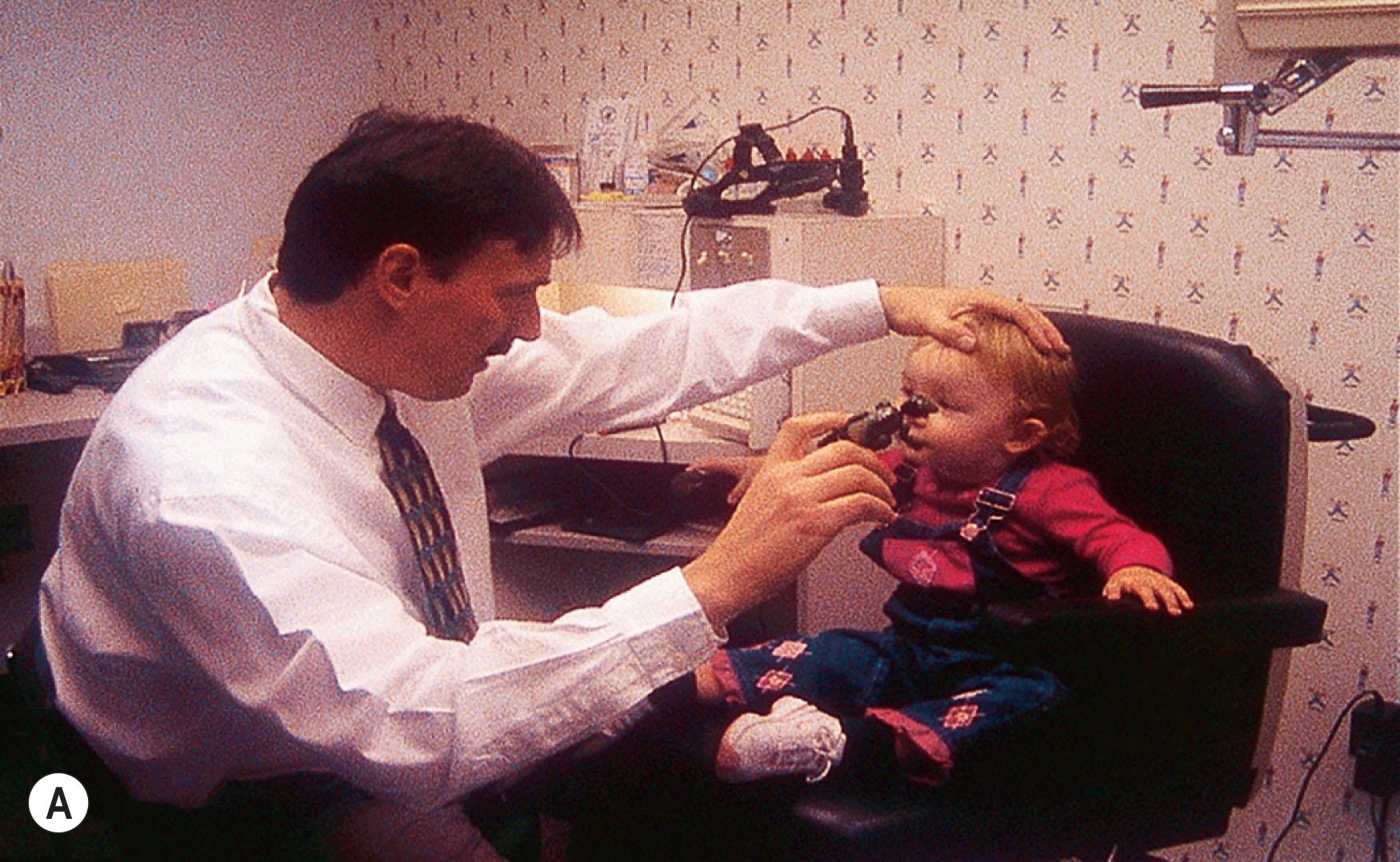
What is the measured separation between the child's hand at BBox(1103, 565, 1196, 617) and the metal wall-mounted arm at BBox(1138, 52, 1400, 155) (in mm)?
431

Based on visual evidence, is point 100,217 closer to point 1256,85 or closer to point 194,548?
point 194,548

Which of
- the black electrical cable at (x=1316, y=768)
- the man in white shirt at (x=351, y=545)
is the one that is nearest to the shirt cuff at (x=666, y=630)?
the man in white shirt at (x=351, y=545)

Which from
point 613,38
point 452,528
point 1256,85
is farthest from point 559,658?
point 613,38

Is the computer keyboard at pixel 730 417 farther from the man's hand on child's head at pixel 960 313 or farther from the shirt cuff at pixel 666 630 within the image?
the shirt cuff at pixel 666 630

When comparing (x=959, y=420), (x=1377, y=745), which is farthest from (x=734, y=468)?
(x=1377, y=745)

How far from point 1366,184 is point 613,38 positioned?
4.72 feet

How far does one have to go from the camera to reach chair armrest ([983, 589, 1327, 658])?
1238mm

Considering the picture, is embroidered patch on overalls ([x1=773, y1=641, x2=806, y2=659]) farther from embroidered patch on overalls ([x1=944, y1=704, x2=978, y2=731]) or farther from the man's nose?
the man's nose

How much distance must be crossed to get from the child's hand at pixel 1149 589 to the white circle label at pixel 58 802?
0.96m

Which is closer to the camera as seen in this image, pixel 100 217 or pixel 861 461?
pixel 861 461

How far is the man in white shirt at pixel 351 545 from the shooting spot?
1.00 m

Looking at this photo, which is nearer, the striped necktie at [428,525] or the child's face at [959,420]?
the striped necktie at [428,525]

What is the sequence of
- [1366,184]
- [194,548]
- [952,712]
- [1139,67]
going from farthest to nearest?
[1139,67] → [1366,184] → [952,712] → [194,548]

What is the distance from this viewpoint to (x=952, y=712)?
1381 millimetres
